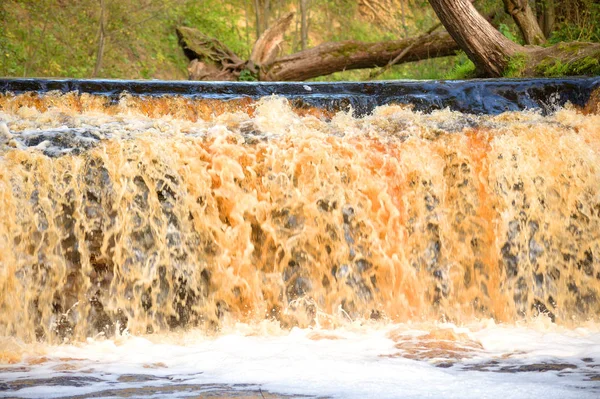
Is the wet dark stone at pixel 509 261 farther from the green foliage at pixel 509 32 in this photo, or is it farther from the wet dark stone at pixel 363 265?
the green foliage at pixel 509 32

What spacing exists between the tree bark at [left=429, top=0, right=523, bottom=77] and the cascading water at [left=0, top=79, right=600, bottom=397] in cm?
305

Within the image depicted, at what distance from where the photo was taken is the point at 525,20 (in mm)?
9945

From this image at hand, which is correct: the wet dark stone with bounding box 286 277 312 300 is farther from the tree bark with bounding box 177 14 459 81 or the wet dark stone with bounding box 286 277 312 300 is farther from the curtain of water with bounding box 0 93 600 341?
the tree bark with bounding box 177 14 459 81

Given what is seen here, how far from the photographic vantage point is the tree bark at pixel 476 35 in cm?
860

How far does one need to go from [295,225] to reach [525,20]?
6.24 m

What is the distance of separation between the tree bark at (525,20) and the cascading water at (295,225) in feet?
14.5

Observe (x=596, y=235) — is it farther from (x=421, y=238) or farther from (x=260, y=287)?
(x=260, y=287)

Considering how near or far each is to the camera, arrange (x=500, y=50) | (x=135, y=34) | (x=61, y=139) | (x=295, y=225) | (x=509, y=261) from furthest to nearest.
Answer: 1. (x=135, y=34)
2. (x=500, y=50)
3. (x=509, y=261)
4. (x=295, y=225)
5. (x=61, y=139)

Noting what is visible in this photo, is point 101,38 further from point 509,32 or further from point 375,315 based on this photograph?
point 375,315

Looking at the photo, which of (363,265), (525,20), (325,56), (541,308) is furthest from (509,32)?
(363,265)

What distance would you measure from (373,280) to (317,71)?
23.7 ft

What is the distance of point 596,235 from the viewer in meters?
5.38

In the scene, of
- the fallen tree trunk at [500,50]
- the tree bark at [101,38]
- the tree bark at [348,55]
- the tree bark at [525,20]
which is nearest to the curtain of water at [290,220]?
the fallen tree trunk at [500,50]

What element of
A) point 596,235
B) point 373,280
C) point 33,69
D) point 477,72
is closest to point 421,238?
point 373,280
